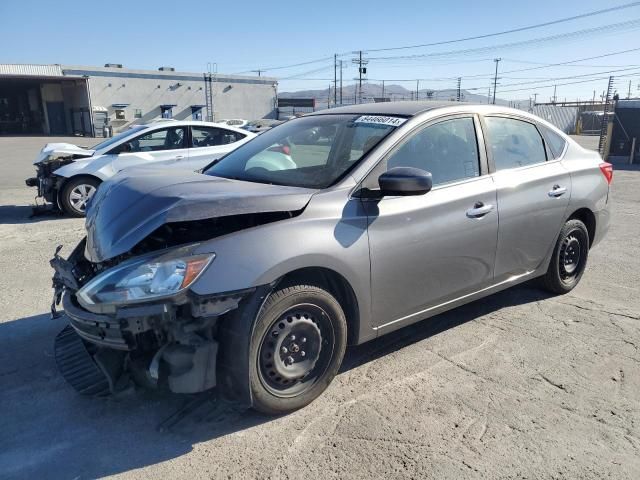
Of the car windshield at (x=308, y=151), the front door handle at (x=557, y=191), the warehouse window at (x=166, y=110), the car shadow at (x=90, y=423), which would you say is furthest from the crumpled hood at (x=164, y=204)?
the warehouse window at (x=166, y=110)

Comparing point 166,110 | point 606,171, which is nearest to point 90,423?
point 606,171

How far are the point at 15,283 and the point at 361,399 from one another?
4.08m

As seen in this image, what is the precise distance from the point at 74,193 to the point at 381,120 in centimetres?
684

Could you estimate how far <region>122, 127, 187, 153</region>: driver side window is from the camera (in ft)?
29.8

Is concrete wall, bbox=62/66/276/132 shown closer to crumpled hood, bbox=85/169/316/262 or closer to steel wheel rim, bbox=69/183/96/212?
steel wheel rim, bbox=69/183/96/212

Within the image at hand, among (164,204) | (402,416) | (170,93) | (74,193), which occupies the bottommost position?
(402,416)

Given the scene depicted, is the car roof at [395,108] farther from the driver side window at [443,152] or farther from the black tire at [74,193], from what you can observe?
the black tire at [74,193]

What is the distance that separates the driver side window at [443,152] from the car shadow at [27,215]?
7.32m

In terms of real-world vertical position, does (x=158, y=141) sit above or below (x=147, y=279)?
above

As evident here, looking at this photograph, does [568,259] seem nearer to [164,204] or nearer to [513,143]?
[513,143]

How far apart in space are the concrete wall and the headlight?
4513 centimetres

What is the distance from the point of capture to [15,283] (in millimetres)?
5336

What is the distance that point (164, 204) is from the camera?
110 inches

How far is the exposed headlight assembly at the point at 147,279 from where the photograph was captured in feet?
8.42
